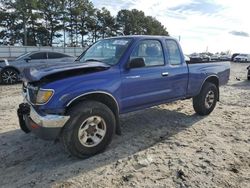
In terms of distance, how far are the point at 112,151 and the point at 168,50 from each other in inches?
95.8

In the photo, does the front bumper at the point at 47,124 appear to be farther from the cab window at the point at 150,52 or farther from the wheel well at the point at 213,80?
the wheel well at the point at 213,80

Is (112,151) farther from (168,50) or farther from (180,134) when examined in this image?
(168,50)

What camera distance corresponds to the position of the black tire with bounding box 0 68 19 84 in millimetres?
12531

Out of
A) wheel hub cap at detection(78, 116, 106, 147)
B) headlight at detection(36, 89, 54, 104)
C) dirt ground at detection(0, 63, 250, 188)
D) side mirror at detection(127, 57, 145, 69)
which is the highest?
side mirror at detection(127, 57, 145, 69)

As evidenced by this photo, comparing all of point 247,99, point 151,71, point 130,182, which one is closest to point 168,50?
point 151,71

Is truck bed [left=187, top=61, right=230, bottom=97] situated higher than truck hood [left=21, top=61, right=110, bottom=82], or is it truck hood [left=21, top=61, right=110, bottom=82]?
truck hood [left=21, top=61, right=110, bottom=82]

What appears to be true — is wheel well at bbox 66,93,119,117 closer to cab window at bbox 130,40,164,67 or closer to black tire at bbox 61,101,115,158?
black tire at bbox 61,101,115,158

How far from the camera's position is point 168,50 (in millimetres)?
6336

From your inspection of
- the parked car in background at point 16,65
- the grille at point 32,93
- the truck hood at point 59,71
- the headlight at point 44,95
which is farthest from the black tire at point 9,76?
the headlight at point 44,95

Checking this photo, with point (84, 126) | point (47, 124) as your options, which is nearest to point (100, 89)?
point (84, 126)

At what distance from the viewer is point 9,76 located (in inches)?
497

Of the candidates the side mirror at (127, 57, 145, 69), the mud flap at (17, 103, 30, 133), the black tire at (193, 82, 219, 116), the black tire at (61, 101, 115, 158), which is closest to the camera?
the black tire at (61, 101, 115, 158)

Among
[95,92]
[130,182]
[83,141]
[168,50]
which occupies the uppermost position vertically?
[168,50]

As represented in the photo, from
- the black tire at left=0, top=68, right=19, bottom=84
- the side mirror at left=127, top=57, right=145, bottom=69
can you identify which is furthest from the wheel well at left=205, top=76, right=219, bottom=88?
the black tire at left=0, top=68, right=19, bottom=84
